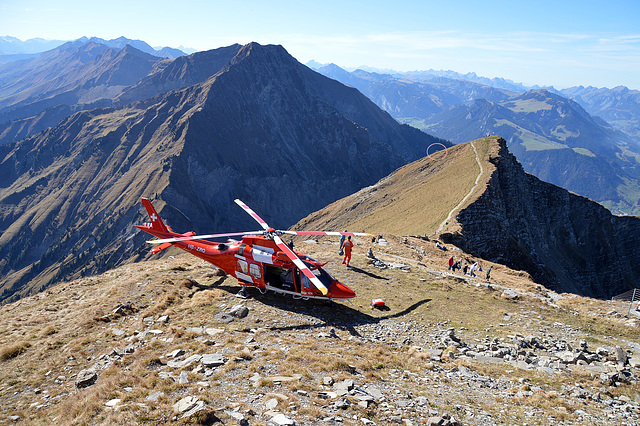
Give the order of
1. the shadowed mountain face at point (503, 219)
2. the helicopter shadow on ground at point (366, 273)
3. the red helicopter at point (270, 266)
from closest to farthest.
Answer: the red helicopter at point (270, 266), the helicopter shadow on ground at point (366, 273), the shadowed mountain face at point (503, 219)

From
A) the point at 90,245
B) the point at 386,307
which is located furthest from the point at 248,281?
the point at 90,245

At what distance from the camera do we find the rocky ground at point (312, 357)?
433 inches

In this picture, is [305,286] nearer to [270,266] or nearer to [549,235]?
[270,266]

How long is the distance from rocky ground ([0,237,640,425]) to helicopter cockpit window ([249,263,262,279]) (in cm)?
129

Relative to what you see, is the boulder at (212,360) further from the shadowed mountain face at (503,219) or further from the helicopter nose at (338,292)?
the shadowed mountain face at (503,219)

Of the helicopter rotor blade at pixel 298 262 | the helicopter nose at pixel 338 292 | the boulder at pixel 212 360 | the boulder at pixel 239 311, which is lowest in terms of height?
the boulder at pixel 239 311

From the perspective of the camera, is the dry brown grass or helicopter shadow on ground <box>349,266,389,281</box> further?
helicopter shadow on ground <box>349,266,389,281</box>

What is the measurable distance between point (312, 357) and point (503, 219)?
192 feet

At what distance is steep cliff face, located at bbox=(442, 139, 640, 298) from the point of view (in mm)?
56844

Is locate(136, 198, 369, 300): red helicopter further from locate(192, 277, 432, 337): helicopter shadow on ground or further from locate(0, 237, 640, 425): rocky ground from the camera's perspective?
locate(0, 237, 640, 425): rocky ground

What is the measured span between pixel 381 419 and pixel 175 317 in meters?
13.1

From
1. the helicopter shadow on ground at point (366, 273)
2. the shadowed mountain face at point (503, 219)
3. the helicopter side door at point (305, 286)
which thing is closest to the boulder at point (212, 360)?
the helicopter side door at point (305, 286)

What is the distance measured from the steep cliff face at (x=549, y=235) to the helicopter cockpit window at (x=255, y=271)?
35.6m

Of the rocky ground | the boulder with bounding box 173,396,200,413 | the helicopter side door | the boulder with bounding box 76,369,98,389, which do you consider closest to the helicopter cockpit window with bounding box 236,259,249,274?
the rocky ground
